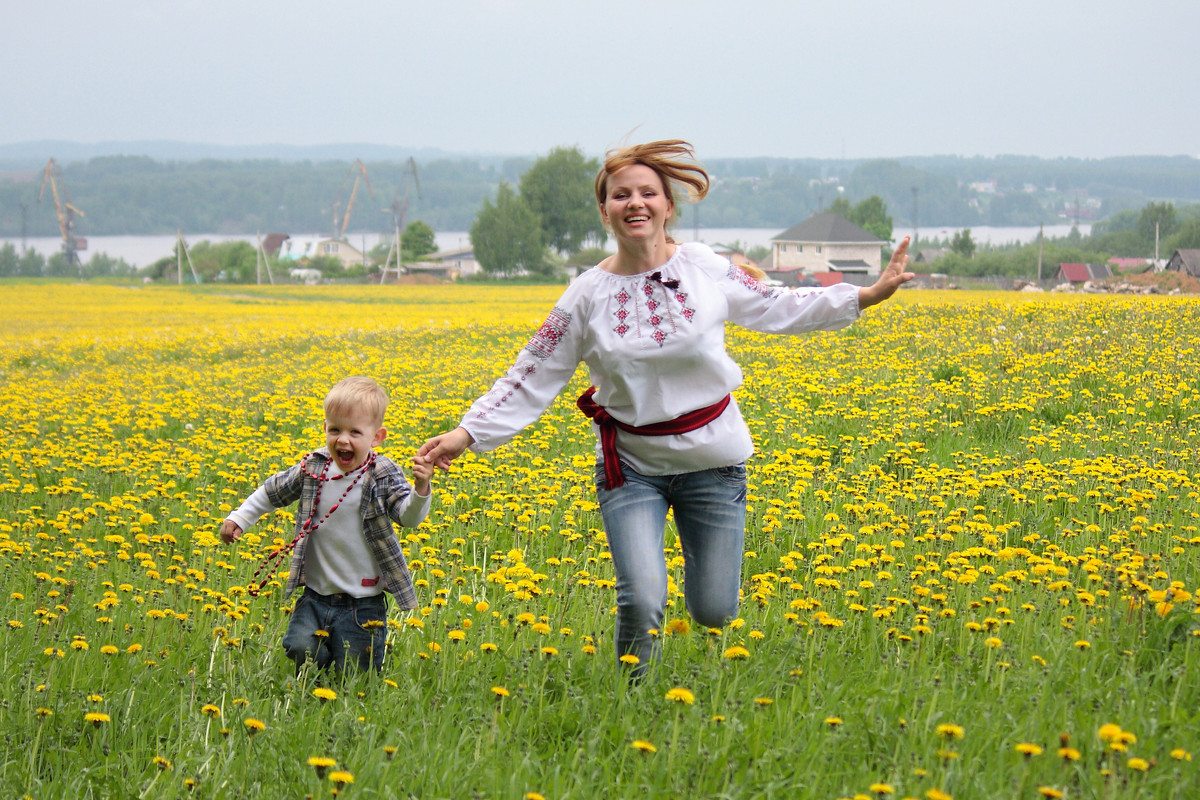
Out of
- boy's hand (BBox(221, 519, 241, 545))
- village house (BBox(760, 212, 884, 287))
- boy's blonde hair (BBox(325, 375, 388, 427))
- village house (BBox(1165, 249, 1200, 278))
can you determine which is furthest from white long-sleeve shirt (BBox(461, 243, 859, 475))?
village house (BBox(760, 212, 884, 287))

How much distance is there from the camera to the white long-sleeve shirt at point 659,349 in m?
3.85

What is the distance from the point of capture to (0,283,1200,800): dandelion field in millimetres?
3082

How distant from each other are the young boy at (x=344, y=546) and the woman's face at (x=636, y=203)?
105cm

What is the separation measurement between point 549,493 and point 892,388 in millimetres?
4849

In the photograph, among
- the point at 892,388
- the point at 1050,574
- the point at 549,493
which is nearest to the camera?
the point at 1050,574

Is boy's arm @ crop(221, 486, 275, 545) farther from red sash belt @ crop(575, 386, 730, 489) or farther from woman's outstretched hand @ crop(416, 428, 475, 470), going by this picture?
red sash belt @ crop(575, 386, 730, 489)

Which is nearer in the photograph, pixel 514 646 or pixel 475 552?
pixel 514 646

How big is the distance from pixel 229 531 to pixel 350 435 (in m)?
0.53

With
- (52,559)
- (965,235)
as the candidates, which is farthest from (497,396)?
(965,235)

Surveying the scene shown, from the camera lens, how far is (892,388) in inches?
409

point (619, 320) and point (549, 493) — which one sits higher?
point (619, 320)

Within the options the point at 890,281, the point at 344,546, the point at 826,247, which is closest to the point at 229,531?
the point at 344,546

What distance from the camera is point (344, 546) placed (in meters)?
4.15

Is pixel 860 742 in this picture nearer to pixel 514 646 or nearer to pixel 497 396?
pixel 514 646
